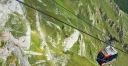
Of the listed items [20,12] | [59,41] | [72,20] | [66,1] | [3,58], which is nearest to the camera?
[3,58]

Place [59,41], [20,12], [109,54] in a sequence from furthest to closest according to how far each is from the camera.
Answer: [59,41], [20,12], [109,54]

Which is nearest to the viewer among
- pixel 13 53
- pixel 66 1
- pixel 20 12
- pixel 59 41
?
pixel 13 53

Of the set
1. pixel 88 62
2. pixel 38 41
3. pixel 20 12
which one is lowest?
pixel 88 62

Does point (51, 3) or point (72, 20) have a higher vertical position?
point (51, 3)

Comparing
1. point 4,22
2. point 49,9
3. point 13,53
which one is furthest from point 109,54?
point 49,9

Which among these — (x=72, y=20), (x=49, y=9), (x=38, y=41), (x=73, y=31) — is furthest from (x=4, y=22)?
(x=72, y=20)

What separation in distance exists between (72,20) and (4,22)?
277 feet

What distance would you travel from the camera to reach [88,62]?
155m

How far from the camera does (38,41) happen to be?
109m

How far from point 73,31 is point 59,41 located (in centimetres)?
2610

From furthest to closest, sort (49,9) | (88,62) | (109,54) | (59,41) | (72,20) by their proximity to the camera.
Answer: (72,20) < (88,62) < (49,9) < (59,41) < (109,54)

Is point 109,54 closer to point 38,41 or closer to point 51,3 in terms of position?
point 38,41

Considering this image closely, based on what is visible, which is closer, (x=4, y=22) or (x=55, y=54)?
(x=4, y=22)

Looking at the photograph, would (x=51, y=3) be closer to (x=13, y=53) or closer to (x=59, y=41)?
(x=59, y=41)
